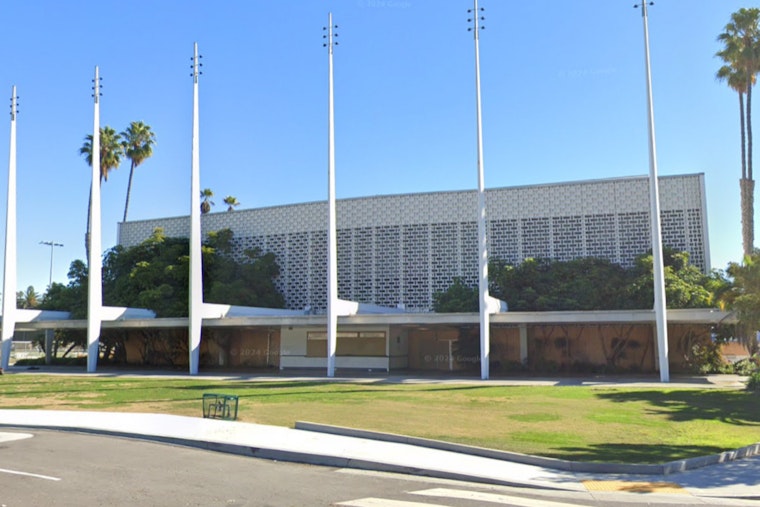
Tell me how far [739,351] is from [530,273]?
1826cm

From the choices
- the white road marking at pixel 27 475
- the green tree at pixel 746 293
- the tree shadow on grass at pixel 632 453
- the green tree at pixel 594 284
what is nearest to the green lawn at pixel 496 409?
the tree shadow on grass at pixel 632 453

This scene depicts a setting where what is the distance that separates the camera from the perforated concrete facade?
39.7 meters

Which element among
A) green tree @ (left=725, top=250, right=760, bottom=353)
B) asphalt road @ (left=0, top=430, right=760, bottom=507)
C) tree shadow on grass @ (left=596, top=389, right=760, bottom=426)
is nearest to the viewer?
asphalt road @ (left=0, top=430, right=760, bottom=507)

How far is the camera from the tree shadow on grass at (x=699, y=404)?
16156 mm

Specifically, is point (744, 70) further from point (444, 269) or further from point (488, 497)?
point (488, 497)

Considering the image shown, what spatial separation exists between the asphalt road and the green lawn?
2.84 metres

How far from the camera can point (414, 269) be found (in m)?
44.2

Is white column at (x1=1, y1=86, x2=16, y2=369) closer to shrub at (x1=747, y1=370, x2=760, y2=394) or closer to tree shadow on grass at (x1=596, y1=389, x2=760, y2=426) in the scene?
tree shadow on grass at (x1=596, y1=389, x2=760, y2=426)

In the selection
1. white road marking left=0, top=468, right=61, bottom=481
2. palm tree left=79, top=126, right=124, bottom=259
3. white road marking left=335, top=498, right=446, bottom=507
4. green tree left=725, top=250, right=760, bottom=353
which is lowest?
white road marking left=335, top=498, right=446, bottom=507

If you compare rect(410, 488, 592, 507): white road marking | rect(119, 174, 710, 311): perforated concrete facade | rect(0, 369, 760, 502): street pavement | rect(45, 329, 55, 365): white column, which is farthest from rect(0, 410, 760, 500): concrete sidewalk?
rect(45, 329, 55, 365): white column

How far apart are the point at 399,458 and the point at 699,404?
38.5ft

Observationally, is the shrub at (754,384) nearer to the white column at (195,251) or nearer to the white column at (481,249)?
the white column at (481,249)

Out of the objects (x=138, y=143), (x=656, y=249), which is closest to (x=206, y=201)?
(x=138, y=143)

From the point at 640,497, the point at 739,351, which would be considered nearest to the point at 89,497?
the point at 640,497
